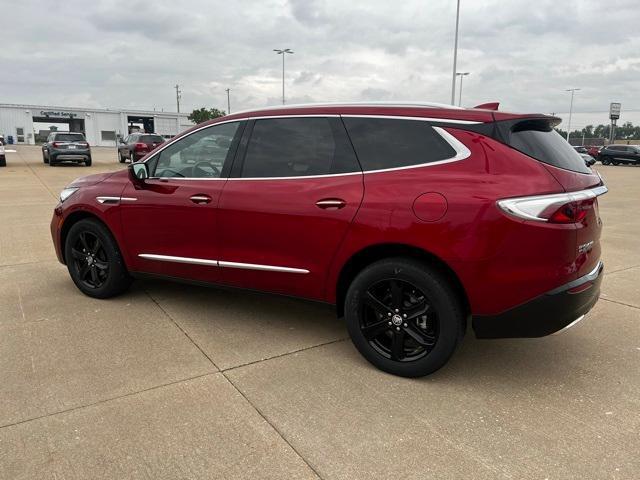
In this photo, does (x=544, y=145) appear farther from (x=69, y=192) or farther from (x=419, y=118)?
(x=69, y=192)

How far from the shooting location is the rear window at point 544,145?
3.02 m

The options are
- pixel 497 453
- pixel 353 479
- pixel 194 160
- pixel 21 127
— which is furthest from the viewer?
pixel 21 127

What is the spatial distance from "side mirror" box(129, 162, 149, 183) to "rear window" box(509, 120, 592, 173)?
9.42 ft

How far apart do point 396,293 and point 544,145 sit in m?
1.26

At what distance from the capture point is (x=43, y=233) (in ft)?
25.8

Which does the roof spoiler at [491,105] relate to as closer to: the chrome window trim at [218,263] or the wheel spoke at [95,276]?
the chrome window trim at [218,263]

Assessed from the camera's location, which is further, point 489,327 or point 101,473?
point 489,327

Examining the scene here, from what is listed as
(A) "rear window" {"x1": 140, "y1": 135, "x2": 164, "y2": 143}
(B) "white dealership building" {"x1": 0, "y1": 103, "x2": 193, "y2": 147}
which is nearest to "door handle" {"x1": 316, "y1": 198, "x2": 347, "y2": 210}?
(A) "rear window" {"x1": 140, "y1": 135, "x2": 164, "y2": 143}

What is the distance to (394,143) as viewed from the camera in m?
3.28

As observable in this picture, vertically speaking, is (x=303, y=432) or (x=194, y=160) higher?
(x=194, y=160)

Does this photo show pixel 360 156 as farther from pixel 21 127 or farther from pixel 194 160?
pixel 21 127

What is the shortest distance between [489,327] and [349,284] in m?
0.96

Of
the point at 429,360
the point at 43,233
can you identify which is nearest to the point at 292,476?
the point at 429,360

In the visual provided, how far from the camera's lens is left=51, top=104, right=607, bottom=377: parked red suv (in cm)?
286
